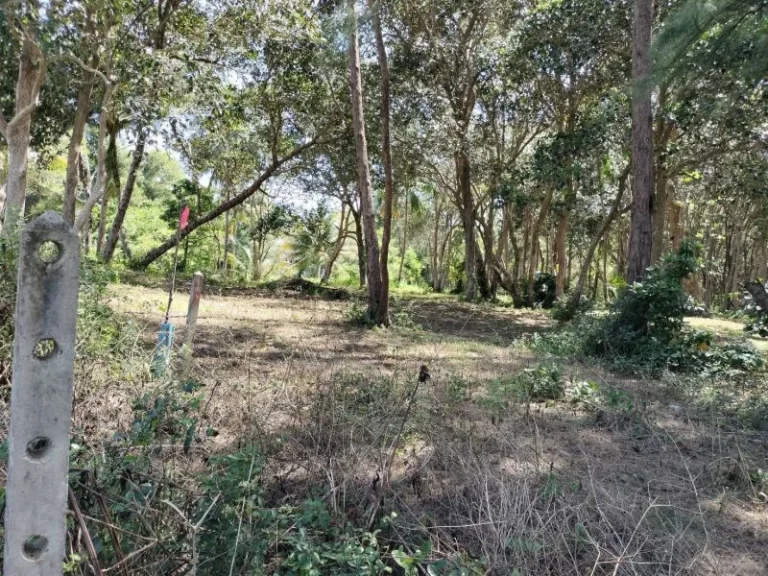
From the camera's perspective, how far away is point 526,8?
15484mm

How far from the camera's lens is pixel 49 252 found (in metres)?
1.52

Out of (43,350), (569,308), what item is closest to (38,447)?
(43,350)

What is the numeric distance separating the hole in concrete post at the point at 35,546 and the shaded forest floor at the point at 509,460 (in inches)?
52.4

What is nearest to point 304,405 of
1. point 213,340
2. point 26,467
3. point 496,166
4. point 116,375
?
point 116,375

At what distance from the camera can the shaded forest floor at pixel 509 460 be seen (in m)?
2.70

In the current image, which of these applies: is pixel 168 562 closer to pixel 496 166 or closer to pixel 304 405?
pixel 304 405

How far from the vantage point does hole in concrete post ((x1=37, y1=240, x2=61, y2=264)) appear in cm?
149

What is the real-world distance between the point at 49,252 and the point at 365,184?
8.58 metres

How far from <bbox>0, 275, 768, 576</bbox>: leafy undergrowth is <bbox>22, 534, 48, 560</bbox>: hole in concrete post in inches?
8.0

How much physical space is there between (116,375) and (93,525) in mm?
1988

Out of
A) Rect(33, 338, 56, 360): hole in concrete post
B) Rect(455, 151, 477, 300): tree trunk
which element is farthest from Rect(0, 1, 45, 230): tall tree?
Rect(455, 151, 477, 300): tree trunk

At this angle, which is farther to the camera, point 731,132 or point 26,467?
point 731,132

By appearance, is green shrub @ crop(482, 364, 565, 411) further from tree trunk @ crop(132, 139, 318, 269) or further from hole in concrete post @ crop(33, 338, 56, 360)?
tree trunk @ crop(132, 139, 318, 269)

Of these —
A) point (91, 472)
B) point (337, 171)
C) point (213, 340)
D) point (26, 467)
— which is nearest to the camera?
point (26, 467)
